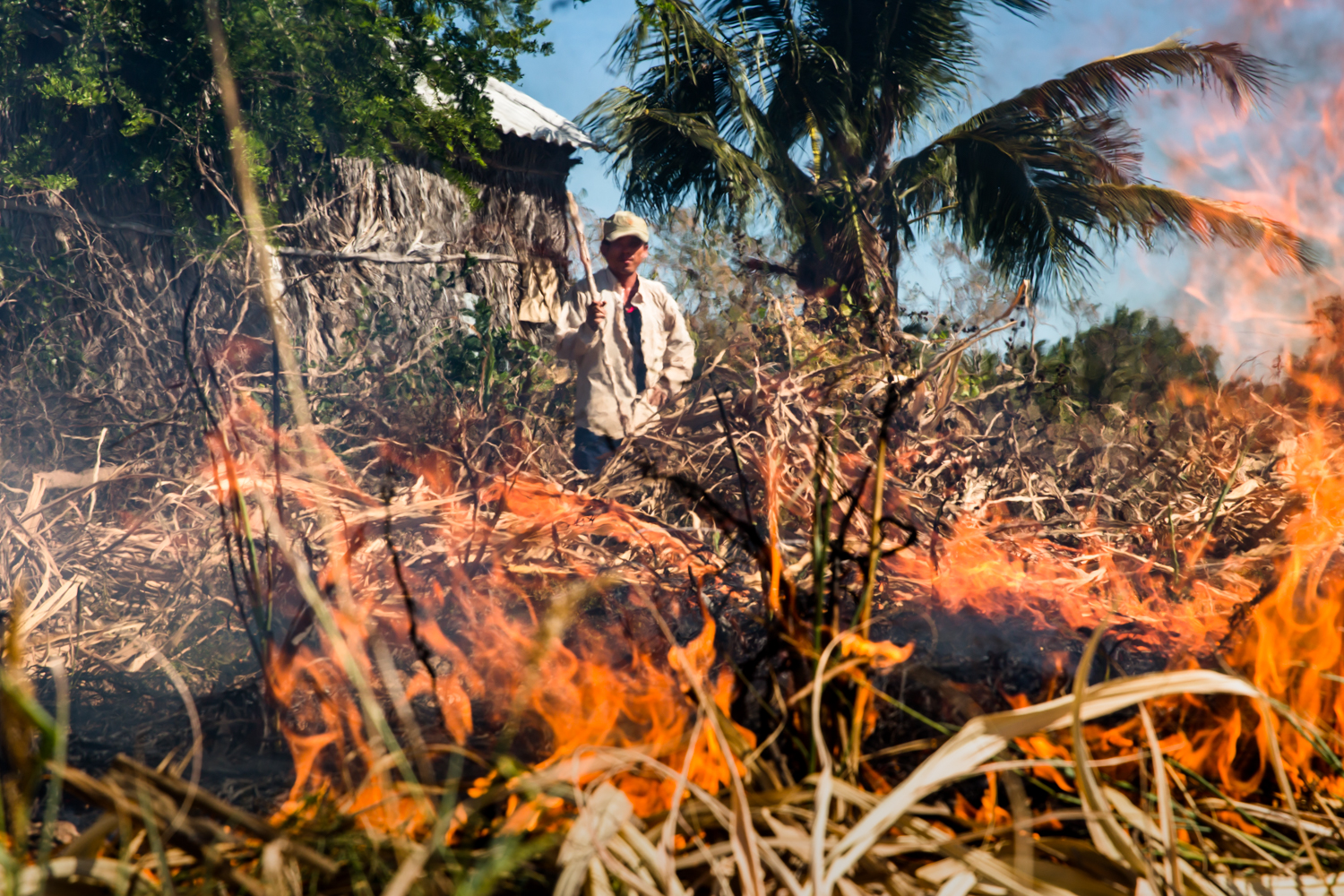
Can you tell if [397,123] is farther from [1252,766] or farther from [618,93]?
[1252,766]

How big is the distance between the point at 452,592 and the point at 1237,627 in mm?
1837

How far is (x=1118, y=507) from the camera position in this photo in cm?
349

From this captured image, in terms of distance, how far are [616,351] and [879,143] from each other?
4982 millimetres

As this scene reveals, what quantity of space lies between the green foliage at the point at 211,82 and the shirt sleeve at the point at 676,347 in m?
2.85

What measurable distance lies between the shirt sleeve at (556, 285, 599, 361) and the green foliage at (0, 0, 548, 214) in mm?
2681

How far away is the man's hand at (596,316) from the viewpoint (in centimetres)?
374

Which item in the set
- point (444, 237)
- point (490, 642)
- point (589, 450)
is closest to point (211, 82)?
point (444, 237)

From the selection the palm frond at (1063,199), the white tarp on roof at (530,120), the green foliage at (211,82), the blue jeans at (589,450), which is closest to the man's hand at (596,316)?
the blue jeans at (589,450)

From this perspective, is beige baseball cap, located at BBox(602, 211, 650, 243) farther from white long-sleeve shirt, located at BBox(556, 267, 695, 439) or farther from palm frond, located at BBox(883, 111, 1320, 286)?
palm frond, located at BBox(883, 111, 1320, 286)

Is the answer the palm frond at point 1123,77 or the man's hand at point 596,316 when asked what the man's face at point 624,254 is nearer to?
the man's hand at point 596,316

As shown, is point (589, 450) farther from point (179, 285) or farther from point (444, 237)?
point (444, 237)

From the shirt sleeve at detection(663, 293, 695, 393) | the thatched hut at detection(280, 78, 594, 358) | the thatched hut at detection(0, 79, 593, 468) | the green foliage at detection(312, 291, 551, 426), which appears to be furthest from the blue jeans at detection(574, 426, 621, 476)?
the thatched hut at detection(280, 78, 594, 358)

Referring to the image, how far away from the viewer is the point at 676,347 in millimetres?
3896

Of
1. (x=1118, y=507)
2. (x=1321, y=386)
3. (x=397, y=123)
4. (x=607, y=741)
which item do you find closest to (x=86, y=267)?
(x=397, y=123)
